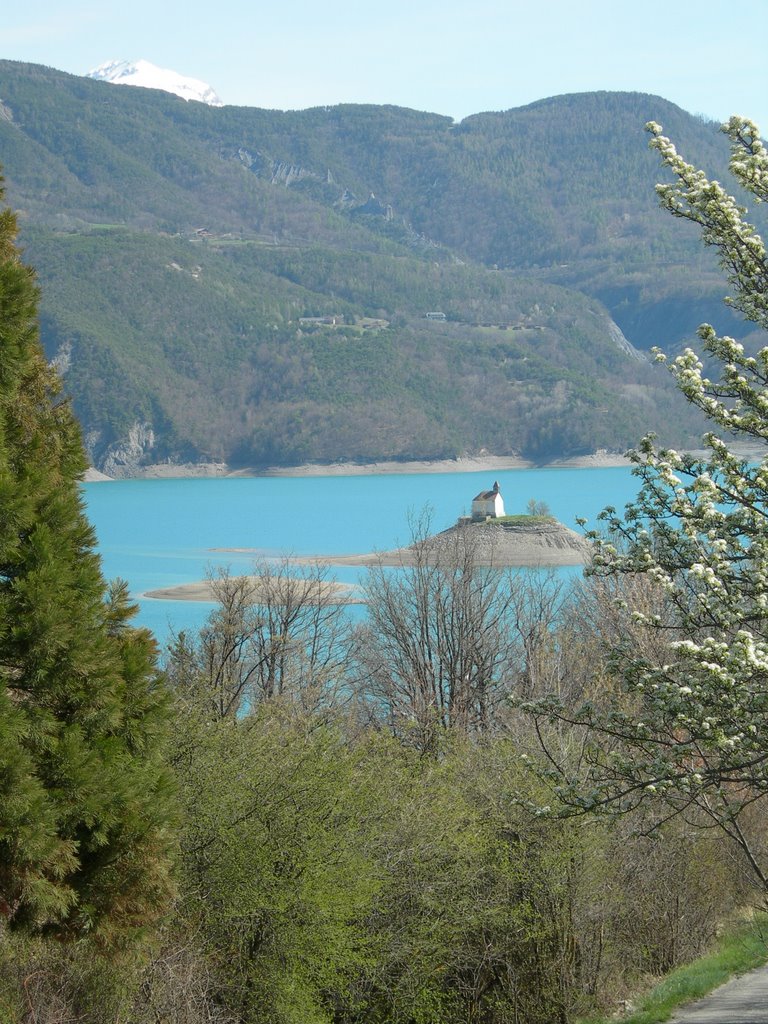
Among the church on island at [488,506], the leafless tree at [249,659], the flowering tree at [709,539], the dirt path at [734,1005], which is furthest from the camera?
the church on island at [488,506]

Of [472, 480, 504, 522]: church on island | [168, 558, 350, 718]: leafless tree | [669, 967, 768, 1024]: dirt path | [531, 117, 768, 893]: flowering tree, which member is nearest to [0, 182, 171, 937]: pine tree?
[531, 117, 768, 893]: flowering tree

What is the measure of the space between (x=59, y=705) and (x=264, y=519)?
127351 millimetres

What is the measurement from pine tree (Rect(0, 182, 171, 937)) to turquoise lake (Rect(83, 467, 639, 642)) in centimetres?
4366

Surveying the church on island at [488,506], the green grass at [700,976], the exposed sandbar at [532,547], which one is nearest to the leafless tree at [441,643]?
the green grass at [700,976]

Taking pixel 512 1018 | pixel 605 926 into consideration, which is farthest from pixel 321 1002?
pixel 605 926

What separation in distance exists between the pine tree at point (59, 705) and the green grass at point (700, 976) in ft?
21.6

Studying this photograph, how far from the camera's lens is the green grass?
43.5 feet

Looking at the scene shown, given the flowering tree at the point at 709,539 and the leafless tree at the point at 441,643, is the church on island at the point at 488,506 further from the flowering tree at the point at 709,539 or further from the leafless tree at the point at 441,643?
the flowering tree at the point at 709,539

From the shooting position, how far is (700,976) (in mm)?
14266

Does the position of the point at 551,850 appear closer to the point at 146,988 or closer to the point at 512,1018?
the point at 512,1018

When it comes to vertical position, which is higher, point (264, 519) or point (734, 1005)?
point (734, 1005)

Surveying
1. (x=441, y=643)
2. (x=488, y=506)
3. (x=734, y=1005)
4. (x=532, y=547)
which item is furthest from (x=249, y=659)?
(x=488, y=506)

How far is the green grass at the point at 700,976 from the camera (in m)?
13.3

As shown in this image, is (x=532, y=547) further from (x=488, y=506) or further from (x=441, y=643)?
(x=441, y=643)
